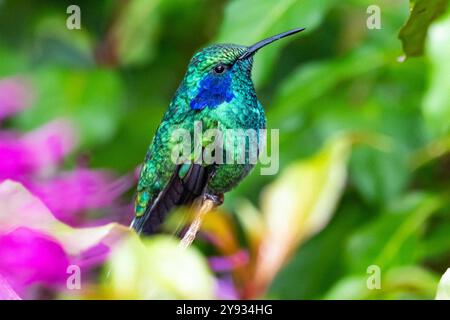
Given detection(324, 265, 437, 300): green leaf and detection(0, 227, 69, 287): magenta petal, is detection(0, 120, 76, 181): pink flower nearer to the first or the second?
detection(0, 227, 69, 287): magenta petal

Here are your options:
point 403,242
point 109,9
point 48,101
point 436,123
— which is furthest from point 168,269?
point 109,9

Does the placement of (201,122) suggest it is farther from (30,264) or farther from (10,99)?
(10,99)

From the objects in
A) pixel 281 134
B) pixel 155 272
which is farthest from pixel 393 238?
pixel 155 272

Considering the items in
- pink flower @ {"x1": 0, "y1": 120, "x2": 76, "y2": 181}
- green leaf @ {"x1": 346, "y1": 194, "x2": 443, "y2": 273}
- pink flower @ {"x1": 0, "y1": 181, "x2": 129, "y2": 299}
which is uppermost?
green leaf @ {"x1": 346, "y1": 194, "x2": 443, "y2": 273}

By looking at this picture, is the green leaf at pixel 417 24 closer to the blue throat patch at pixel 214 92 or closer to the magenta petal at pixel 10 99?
the blue throat patch at pixel 214 92

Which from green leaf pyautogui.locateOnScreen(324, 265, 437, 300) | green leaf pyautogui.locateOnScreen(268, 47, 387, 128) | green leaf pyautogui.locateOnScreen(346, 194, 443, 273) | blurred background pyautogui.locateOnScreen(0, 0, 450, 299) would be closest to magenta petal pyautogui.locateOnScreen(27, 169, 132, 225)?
blurred background pyautogui.locateOnScreen(0, 0, 450, 299)
